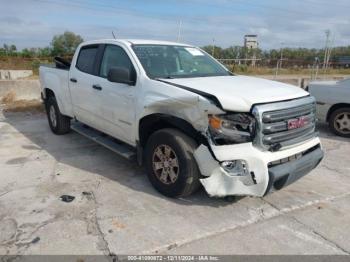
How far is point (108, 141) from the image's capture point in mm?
5293

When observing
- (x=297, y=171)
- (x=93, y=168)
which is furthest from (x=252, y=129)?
(x=93, y=168)

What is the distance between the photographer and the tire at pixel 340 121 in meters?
7.38

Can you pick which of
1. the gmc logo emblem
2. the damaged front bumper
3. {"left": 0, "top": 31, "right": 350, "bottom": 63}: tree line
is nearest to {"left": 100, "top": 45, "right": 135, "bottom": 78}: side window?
the damaged front bumper

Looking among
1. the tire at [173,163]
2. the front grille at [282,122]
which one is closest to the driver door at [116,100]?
the tire at [173,163]

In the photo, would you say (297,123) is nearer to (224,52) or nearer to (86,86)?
(86,86)

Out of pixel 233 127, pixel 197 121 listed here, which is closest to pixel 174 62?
pixel 197 121

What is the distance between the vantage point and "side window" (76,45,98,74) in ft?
18.2

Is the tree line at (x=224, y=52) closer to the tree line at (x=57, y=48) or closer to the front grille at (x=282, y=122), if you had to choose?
the tree line at (x=57, y=48)

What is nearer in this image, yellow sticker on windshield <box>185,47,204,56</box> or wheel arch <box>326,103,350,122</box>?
yellow sticker on windshield <box>185,47,204,56</box>

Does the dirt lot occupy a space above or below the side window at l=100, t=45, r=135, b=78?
below

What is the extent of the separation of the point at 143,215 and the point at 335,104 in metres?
5.53

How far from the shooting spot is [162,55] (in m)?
4.89

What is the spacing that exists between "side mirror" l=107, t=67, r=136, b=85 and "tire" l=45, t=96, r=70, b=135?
2937 millimetres

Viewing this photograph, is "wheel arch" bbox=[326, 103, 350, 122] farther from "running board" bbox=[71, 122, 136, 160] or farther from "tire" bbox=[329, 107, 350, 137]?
"running board" bbox=[71, 122, 136, 160]
